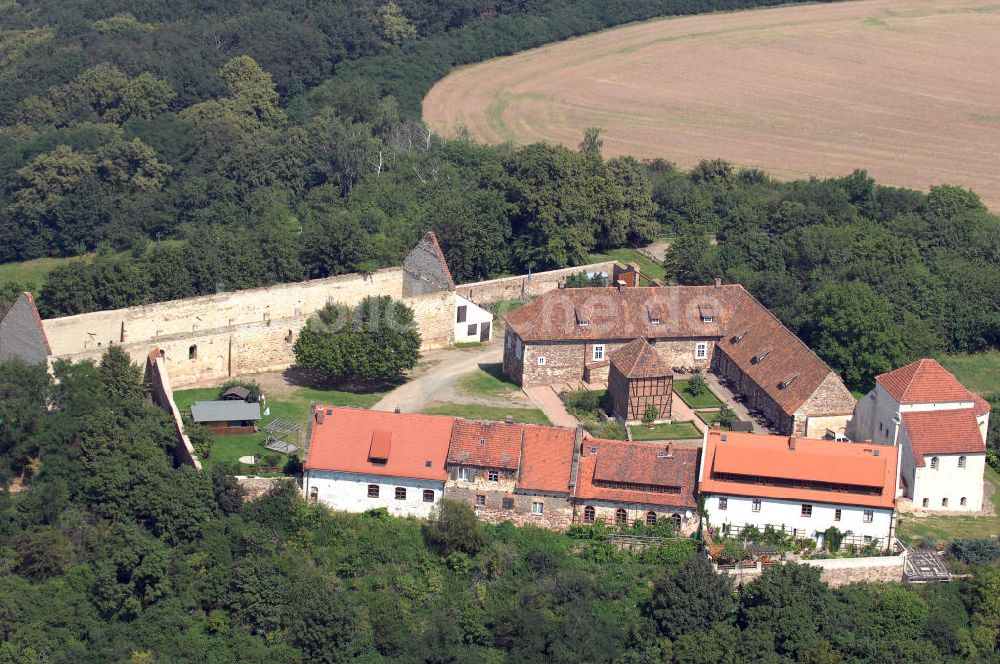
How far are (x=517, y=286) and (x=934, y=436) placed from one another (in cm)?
3022

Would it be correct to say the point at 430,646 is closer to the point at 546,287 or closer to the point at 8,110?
the point at 546,287

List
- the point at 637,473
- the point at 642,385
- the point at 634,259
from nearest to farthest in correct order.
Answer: the point at 637,473 < the point at 642,385 < the point at 634,259

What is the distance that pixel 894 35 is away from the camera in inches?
6097

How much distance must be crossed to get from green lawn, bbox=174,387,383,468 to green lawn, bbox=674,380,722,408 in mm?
15464

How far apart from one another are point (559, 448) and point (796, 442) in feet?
34.2

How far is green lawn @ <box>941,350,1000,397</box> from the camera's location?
86375 mm

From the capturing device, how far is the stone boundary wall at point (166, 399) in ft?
240

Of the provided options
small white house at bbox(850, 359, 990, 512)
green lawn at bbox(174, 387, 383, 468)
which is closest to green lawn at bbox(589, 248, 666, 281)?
green lawn at bbox(174, 387, 383, 468)

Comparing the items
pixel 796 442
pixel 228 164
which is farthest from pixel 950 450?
pixel 228 164

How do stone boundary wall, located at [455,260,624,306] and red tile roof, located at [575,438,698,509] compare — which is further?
stone boundary wall, located at [455,260,624,306]

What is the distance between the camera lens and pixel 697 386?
81250mm

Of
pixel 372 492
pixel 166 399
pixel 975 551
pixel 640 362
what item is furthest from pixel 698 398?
pixel 166 399

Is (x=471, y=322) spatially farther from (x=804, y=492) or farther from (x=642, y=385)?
(x=804, y=492)

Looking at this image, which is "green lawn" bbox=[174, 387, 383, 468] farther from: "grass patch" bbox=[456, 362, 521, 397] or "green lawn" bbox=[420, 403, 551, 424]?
"grass patch" bbox=[456, 362, 521, 397]
